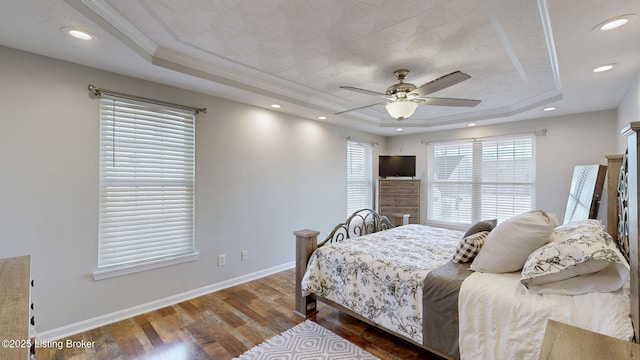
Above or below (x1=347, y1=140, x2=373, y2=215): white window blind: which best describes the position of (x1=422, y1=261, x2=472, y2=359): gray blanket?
below

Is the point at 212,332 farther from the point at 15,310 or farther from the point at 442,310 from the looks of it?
the point at 442,310

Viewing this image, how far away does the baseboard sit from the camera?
231 cm

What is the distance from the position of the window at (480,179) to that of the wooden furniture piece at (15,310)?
18.4ft

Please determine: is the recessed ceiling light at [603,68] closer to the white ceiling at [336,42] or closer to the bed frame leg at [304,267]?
the white ceiling at [336,42]

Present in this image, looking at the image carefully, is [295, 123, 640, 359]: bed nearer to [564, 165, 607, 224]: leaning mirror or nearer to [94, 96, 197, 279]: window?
[564, 165, 607, 224]: leaning mirror

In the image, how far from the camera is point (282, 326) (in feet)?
8.29

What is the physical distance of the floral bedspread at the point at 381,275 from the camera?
6.50 feet

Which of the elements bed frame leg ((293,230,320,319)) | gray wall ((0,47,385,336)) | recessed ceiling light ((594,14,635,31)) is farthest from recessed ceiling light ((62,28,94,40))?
recessed ceiling light ((594,14,635,31))

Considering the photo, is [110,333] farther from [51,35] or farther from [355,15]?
[355,15]

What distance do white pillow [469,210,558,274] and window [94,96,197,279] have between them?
2.93 metres

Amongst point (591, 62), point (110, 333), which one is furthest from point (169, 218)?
point (591, 62)

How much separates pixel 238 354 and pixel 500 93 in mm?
4128

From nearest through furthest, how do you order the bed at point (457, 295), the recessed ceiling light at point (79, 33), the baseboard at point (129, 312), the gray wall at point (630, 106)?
the bed at point (457, 295) → the recessed ceiling light at point (79, 33) → the baseboard at point (129, 312) → the gray wall at point (630, 106)

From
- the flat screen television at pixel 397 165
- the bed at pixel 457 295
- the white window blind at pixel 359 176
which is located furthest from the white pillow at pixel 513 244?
the flat screen television at pixel 397 165
